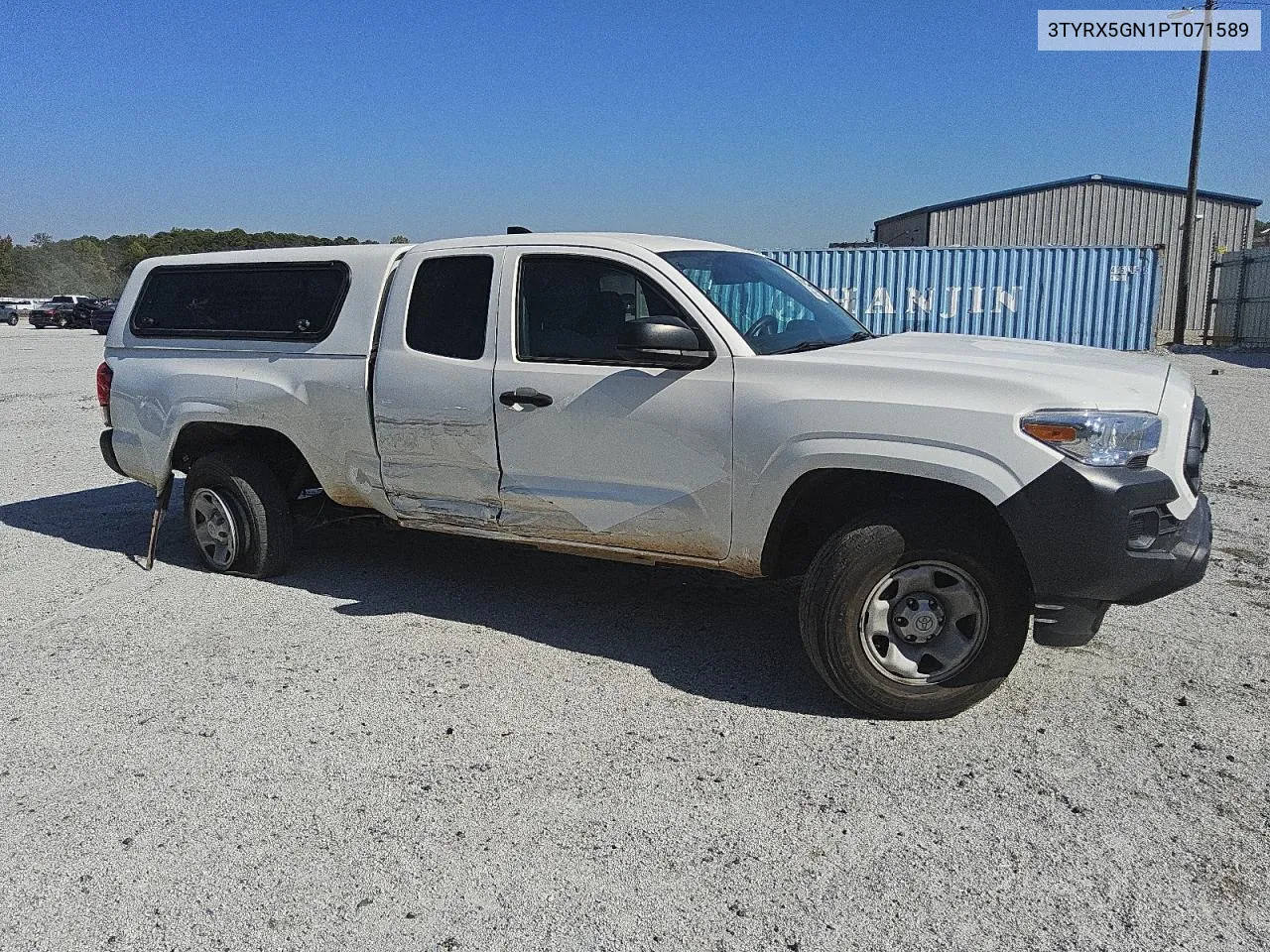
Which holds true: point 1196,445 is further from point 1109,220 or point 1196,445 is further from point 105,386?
point 1109,220

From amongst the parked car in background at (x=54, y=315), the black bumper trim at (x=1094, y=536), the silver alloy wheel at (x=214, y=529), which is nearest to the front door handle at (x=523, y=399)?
the black bumper trim at (x=1094, y=536)

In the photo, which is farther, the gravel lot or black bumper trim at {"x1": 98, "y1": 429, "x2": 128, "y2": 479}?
black bumper trim at {"x1": 98, "y1": 429, "x2": 128, "y2": 479}

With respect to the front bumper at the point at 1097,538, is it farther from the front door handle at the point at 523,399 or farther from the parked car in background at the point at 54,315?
the parked car in background at the point at 54,315

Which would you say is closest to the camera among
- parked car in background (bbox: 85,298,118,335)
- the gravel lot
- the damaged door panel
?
the gravel lot

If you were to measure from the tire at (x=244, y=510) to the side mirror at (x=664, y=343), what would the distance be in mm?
2607

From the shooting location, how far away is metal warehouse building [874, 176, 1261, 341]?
117 ft

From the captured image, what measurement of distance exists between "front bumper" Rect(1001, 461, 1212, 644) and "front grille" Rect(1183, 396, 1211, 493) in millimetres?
206

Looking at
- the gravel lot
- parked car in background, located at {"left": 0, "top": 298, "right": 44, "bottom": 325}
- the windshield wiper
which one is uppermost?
the windshield wiper

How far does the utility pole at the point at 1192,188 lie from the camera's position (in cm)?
2719

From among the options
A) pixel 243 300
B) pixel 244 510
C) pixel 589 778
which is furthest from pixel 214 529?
Answer: pixel 589 778

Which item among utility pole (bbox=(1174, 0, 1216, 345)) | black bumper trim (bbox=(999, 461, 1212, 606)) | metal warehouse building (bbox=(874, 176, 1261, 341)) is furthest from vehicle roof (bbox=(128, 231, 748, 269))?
metal warehouse building (bbox=(874, 176, 1261, 341))

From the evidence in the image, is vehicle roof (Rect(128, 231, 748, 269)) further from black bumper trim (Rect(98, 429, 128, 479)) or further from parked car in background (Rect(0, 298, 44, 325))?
parked car in background (Rect(0, 298, 44, 325))

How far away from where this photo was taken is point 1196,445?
3.76 m

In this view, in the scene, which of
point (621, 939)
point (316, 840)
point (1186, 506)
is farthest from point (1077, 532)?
point (316, 840)
